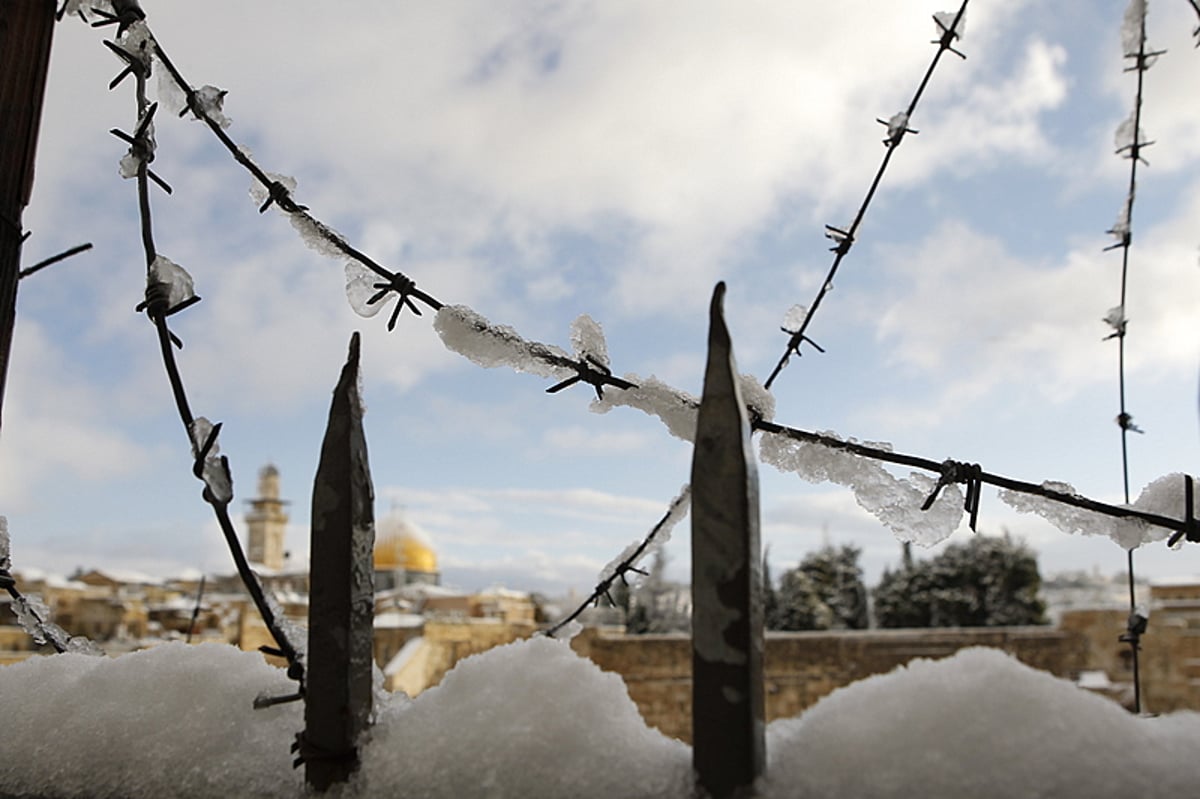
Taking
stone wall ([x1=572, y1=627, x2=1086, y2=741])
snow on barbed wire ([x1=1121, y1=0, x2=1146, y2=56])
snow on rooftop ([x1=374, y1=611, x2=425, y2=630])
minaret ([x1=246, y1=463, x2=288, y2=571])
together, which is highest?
snow on barbed wire ([x1=1121, y1=0, x2=1146, y2=56])

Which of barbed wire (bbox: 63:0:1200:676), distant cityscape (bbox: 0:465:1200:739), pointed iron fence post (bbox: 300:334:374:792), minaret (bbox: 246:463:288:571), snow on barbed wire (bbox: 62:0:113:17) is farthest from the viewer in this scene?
minaret (bbox: 246:463:288:571)

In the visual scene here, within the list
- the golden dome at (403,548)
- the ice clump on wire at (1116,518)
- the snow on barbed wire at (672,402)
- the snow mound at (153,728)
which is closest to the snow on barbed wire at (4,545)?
the snow mound at (153,728)

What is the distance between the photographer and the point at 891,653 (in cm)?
1333

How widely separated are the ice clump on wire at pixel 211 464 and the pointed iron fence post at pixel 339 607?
0.35ft

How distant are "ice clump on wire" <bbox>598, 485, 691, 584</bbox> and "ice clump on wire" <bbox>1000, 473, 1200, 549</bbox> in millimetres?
360

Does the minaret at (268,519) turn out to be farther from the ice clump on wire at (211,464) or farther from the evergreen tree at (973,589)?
the ice clump on wire at (211,464)

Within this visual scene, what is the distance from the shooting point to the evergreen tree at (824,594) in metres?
17.5

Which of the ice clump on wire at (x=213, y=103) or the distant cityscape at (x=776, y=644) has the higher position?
the ice clump on wire at (x=213, y=103)

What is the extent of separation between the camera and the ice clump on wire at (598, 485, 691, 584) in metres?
1.01

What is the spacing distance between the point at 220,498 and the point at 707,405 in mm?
449

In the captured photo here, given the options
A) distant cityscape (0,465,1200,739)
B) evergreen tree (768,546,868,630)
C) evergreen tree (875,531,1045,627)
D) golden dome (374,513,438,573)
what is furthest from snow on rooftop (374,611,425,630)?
golden dome (374,513,438,573)

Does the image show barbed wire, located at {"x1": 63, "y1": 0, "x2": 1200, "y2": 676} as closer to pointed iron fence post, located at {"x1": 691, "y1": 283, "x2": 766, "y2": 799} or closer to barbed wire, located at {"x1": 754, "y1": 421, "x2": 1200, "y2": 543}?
barbed wire, located at {"x1": 754, "y1": 421, "x2": 1200, "y2": 543}

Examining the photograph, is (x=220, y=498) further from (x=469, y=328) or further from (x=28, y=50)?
(x=28, y=50)

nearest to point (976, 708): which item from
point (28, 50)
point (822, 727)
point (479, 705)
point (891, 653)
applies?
point (822, 727)
